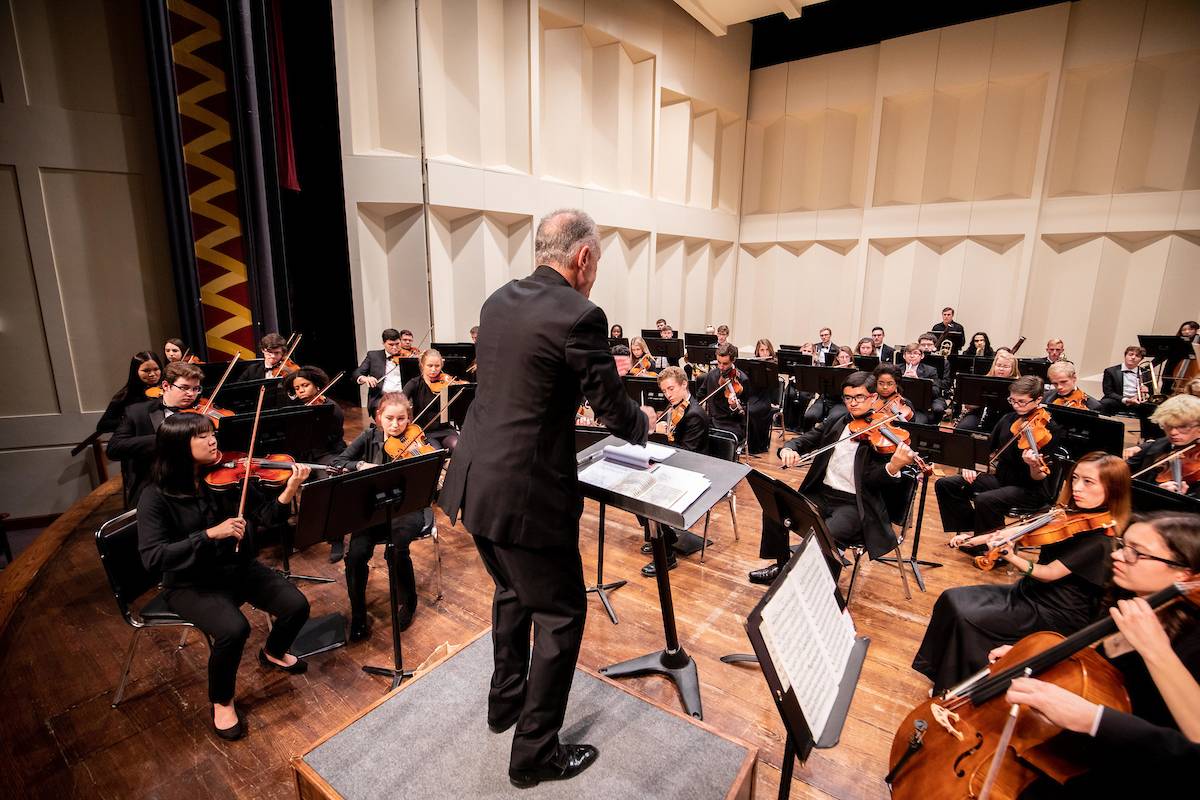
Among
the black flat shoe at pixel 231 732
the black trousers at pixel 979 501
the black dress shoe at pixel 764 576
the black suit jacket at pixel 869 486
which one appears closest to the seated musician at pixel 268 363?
the black flat shoe at pixel 231 732

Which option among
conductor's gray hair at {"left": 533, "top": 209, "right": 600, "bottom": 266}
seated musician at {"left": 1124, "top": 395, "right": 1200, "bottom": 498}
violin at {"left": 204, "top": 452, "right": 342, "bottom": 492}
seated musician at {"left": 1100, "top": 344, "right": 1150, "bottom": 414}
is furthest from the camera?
seated musician at {"left": 1100, "top": 344, "right": 1150, "bottom": 414}

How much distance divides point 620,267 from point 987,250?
20.8 feet

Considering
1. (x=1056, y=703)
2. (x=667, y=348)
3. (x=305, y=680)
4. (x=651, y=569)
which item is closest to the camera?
(x=1056, y=703)

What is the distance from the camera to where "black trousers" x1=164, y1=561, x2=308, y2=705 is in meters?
2.36

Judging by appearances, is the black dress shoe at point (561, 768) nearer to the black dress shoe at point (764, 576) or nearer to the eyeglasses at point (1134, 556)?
the eyeglasses at point (1134, 556)

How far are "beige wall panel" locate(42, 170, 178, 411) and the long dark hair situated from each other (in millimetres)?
3673

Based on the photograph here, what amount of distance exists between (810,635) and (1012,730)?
48 cm

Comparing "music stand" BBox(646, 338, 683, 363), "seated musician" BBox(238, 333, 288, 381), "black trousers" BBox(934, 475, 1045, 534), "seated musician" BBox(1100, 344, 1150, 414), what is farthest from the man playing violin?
"seated musician" BBox(238, 333, 288, 381)

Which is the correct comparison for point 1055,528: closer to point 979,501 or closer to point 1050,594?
point 1050,594

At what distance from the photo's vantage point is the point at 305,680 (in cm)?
274

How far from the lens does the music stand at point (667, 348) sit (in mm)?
7824

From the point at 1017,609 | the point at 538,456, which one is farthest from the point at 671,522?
the point at 1017,609

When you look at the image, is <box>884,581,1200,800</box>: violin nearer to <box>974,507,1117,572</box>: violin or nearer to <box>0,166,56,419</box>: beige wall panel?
<box>974,507,1117,572</box>: violin

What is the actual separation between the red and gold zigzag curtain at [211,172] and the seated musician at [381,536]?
2.75 m
